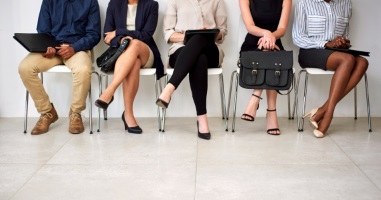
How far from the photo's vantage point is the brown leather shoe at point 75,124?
3.34 m

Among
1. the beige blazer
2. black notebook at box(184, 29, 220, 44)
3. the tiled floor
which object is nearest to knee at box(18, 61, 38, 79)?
the tiled floor

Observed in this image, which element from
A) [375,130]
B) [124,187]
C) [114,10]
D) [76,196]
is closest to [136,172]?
[124,187]

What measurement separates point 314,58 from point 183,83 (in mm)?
1073

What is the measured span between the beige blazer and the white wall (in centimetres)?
23

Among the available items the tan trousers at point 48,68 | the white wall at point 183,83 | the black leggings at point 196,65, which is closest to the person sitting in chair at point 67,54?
the tan trousers at point 48,68

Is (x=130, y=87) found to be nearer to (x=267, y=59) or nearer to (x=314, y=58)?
(x=267, y=59)

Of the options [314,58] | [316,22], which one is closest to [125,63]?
[314,58]

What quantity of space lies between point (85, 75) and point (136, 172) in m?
1.08

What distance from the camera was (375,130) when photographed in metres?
3.47

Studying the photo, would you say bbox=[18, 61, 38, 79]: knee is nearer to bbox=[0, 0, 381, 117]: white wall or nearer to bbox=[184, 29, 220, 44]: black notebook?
bbox=[0, 0, 381, 117]: white wall

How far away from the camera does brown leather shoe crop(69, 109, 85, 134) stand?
3342 mm

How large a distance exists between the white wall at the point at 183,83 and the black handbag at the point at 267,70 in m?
0.60

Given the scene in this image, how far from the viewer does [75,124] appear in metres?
3.36

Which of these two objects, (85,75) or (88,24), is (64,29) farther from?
(85,75)
